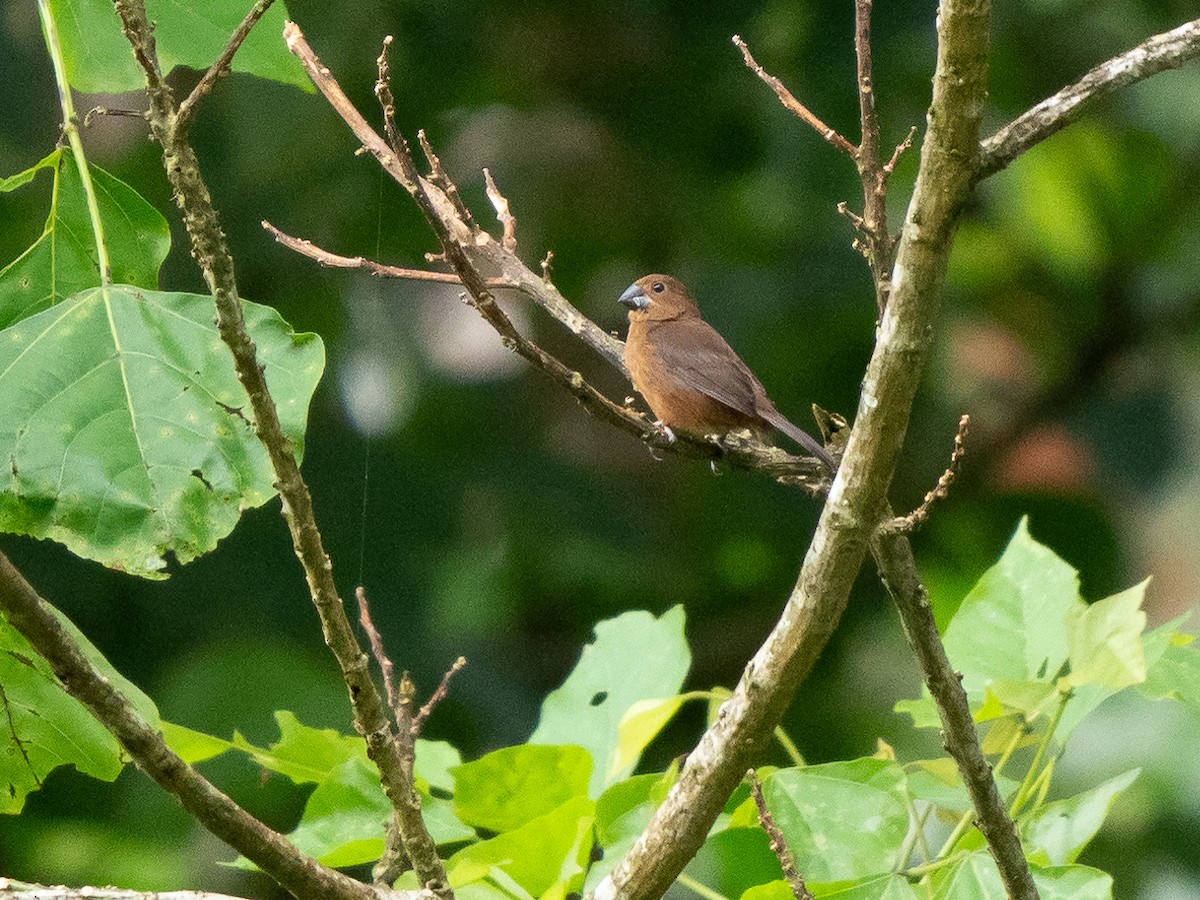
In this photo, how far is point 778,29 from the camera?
17.6ft

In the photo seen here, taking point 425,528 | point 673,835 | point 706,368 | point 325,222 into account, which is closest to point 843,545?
point 673,835

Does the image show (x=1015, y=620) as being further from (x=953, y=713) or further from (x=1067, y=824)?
(x=953, y=713)

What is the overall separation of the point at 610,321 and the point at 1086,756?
7.52ft

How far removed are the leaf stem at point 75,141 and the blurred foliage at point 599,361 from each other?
3.08 metres

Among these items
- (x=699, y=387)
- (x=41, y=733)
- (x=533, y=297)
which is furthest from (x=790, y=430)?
(x=41, y=733)

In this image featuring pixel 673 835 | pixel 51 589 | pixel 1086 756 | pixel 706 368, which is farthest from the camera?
pixel 51 589

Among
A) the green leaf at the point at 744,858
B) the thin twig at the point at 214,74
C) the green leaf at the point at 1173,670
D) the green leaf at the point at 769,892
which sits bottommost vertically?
the green leaf at the point at 769,892

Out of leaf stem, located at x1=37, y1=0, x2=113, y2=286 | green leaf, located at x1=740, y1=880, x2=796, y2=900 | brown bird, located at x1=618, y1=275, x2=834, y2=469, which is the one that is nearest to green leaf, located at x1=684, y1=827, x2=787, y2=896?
green leaf, located at x1=740, y1=880, x2=796, y2=900

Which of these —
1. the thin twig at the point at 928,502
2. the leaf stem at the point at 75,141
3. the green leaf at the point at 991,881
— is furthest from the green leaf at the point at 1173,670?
the leaf stem at the point at 75,141

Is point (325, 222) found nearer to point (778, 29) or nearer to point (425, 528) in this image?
point (425, 528)

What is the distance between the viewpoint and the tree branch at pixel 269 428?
1322 mm

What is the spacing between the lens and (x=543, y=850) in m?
1.75

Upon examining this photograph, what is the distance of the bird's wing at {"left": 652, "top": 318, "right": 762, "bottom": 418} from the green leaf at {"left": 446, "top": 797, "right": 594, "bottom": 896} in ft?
6.14

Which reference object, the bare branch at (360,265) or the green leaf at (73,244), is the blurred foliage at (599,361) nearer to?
the bare branch at (360,265)
